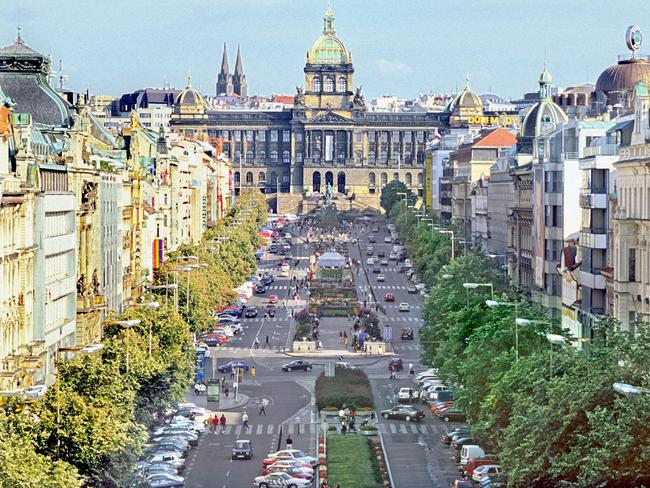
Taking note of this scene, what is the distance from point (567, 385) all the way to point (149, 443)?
34929 millimetres

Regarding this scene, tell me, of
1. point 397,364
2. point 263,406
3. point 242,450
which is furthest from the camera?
point 397,364

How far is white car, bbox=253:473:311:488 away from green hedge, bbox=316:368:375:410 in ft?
87.0

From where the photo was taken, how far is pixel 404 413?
108 m

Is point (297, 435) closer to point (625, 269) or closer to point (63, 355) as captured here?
point (63, 355)

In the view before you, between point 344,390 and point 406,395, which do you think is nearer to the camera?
point 406,395

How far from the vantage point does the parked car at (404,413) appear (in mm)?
107312

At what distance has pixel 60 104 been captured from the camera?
105 meters

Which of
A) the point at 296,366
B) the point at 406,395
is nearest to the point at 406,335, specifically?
the point at 296,366

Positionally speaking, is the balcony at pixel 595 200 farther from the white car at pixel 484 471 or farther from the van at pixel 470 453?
the white car at pixel 484 471

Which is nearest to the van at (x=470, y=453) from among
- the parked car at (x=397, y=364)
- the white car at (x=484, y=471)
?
the white car at (x=484, y=471)

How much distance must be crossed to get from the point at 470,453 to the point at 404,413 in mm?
20908

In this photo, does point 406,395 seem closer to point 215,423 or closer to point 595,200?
point 215,423

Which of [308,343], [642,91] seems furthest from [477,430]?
[308,343]

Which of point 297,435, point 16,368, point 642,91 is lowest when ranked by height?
point 297,435
